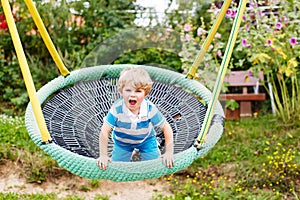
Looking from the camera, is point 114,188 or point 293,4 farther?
point 293,4

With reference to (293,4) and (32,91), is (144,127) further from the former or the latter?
(293,4)

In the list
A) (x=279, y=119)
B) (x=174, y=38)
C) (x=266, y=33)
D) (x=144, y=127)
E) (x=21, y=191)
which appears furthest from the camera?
(x=279, y=119)

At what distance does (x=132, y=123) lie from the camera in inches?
77.4

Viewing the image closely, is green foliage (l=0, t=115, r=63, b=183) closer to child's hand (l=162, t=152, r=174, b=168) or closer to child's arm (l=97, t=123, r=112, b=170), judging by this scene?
child's arm (l=97, t=123, r=112, b=170)

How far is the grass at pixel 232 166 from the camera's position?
3.32 metres

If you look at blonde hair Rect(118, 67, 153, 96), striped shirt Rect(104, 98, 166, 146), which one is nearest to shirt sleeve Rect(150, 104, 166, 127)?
striped shirt Rect(104, 98, 166, 146)

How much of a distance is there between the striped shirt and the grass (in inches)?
52.9

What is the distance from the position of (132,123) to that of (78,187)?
159 cm

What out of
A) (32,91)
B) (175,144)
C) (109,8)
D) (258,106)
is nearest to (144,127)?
(175,144)

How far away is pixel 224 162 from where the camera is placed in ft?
12.0

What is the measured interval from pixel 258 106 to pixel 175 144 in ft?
9.02

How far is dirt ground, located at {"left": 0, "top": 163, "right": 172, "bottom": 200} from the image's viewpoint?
133 inches

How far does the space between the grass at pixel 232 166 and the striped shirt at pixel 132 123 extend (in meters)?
1.34

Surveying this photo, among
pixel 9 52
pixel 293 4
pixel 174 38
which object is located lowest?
pixel 9 52
